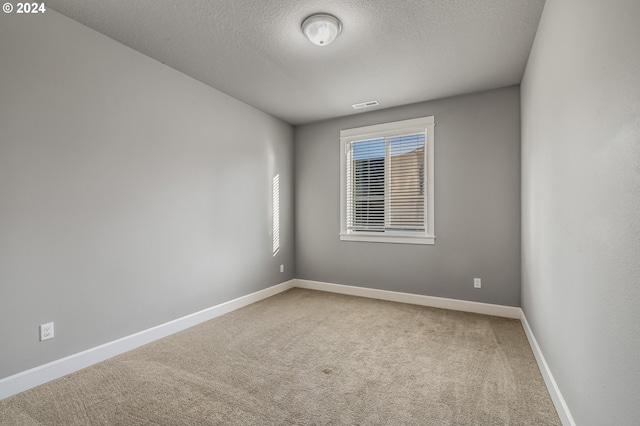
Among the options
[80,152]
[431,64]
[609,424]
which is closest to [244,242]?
[80,152]

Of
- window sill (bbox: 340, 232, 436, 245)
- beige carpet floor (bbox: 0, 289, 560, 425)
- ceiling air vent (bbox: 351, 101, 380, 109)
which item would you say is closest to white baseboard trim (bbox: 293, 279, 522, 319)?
beige carpet floor (bbox: 0, 289, 560, 425)

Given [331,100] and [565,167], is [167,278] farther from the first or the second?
[565,167]

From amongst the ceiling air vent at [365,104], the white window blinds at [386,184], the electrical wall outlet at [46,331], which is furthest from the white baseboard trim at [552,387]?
the electrical wall outlet at [46,331]

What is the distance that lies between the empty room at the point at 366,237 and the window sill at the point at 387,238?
32 mm

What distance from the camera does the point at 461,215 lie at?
3768 millimetres

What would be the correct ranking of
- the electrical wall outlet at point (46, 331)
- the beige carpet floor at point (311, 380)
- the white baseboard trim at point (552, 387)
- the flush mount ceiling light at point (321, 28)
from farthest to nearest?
the flush mount ceiling light at point (321, 28)
the electrical wall outlet at point (46, 331)
the beige carpet floor at point (311, 380)
the white baseboard trim at point (552, 387)

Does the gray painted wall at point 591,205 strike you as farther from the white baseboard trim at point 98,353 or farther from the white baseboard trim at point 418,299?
the white baseboard trim at point 98,353

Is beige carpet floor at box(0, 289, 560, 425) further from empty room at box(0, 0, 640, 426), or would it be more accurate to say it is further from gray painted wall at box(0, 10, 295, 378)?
gray painted wall at box(0, 10, 295, 378)

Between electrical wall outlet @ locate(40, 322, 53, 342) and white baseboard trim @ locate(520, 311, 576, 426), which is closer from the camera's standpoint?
white baseboard trim @ locate(520, 311, 576, 426)

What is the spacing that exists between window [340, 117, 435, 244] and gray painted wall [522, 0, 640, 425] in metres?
1.74

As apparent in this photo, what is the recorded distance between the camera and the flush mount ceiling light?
225 centimetres

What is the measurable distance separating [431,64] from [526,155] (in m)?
1.31

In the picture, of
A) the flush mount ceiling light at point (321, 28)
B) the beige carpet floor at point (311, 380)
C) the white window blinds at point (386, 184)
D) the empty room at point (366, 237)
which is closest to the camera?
the empty room at point (366, 237)

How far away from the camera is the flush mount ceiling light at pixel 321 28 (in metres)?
2.25
